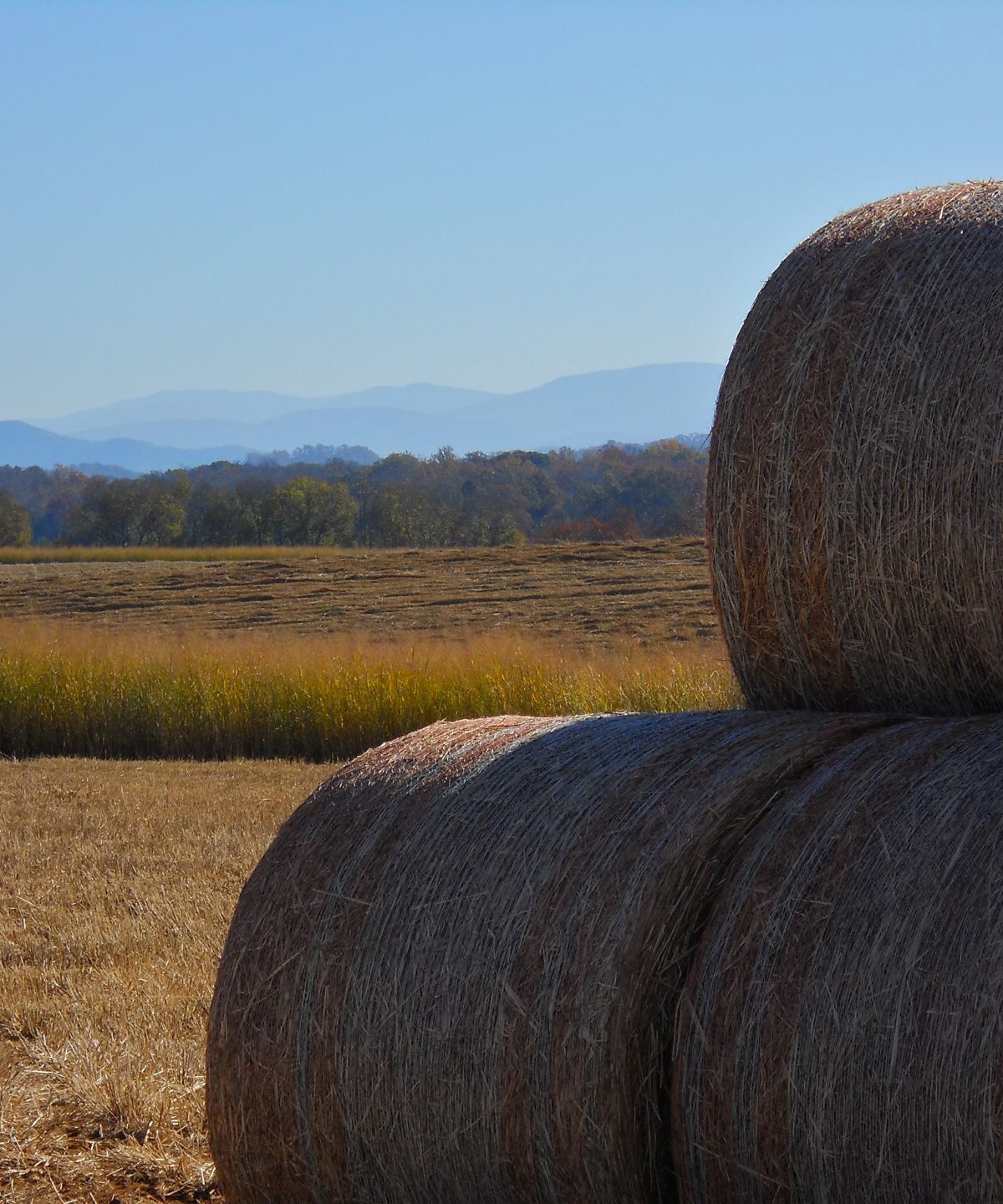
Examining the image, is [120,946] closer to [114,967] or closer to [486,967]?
[114,967]

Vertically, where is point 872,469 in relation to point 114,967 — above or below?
above

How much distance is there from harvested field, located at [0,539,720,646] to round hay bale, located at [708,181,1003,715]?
13.9m

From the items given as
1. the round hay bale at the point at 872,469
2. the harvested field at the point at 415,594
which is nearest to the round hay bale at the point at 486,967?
the round hay bale at the point at 872,469

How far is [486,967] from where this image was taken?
3096mm

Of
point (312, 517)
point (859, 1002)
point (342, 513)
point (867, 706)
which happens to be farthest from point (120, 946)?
point (342, 513)

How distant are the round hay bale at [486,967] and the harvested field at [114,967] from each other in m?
0.67

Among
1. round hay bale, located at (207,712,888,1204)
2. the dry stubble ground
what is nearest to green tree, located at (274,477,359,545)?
the dry stubble ground

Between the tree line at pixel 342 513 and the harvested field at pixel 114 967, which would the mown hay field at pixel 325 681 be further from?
the tree line at pixel 342 513

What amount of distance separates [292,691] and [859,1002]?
1135cm

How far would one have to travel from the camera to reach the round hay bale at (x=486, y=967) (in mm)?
2986

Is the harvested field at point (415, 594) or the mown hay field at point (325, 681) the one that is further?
the harvested field at point (415, 594)

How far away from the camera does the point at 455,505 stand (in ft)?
212

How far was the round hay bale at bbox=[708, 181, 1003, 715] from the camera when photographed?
11.1 feet

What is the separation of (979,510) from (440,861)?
1.45m
